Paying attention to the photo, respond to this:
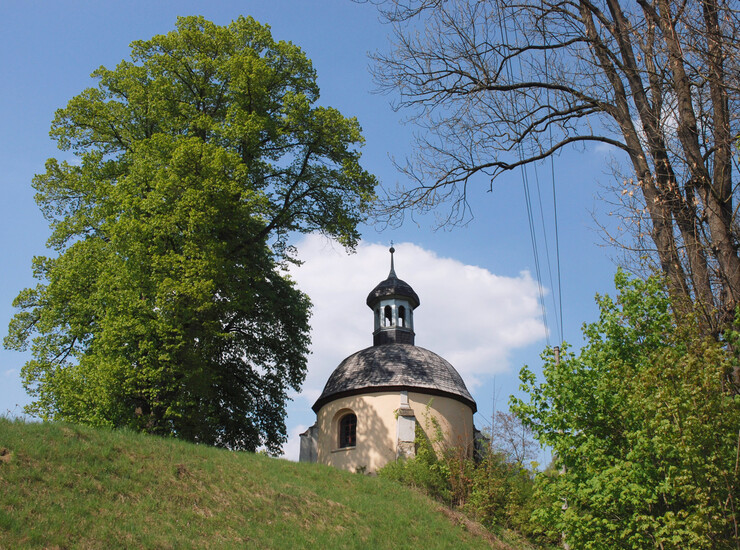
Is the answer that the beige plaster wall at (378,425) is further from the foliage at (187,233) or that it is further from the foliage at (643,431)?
the foliage at (643,431)

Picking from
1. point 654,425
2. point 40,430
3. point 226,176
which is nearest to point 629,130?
point 654,425

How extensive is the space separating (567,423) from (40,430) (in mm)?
9512

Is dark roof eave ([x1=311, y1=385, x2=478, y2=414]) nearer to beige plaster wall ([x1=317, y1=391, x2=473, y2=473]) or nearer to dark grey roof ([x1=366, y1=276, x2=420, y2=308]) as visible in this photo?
beige plaster wall ([x1=317, y1=391, x2=473, y2=473])

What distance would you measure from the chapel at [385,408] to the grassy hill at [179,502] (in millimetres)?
5515

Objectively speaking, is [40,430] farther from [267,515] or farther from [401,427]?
[401,427]

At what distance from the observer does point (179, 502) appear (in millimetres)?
11031

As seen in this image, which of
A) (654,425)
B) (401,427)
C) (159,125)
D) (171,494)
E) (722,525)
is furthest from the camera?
(401,427)

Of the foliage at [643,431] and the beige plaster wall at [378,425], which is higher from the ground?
the beige plaster wall at [378,425]

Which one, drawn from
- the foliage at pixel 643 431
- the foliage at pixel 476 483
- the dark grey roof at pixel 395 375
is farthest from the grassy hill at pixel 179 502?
the dark grey roof at pixel 395 375

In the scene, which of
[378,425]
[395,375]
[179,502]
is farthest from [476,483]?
[179,502]

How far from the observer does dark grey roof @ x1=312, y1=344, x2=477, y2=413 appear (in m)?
22.1

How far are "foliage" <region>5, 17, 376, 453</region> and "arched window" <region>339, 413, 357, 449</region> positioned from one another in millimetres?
2225

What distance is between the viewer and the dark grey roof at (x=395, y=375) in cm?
2206

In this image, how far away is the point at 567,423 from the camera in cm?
947
